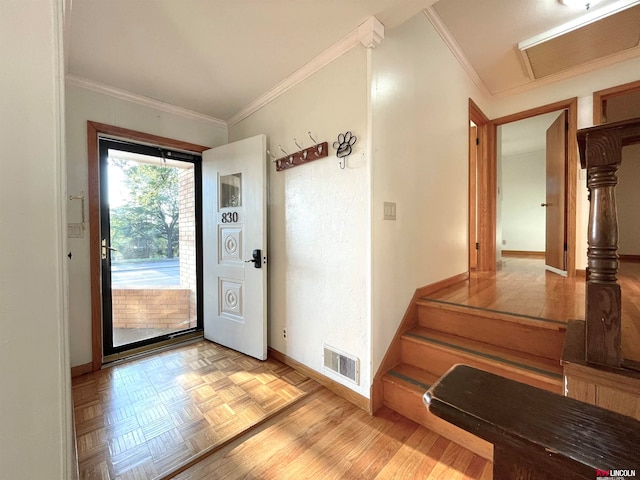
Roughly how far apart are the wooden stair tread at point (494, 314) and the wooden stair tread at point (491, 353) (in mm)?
179

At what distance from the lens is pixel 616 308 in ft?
2.94

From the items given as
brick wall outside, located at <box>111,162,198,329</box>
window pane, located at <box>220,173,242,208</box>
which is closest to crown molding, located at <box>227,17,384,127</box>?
window pane, located at <box>220,173,242,208</box>

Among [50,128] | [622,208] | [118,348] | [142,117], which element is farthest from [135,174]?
[622,208]

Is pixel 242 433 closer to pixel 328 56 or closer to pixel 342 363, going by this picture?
pixel 342 363

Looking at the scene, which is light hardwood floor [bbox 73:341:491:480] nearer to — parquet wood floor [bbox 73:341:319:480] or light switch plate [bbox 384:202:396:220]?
parquet wood floor [bbox 73:341:319:480]

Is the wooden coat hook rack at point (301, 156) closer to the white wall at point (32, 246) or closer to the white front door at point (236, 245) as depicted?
the white front door at point (236, 245)

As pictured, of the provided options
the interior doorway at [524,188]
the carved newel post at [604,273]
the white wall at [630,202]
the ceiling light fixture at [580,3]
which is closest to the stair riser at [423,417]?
the carved newel post at [604,273]

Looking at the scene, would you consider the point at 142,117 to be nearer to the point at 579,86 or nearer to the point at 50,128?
the point at 50,128

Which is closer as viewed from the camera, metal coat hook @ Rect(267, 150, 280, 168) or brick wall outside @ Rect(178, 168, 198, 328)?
metal coat hook @ Rect(267, 150, 280, 168)

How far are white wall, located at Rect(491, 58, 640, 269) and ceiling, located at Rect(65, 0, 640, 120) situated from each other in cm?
70

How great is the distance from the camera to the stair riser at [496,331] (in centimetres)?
152

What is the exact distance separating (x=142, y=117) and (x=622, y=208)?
6.51 m

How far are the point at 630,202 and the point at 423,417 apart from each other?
5017 mm

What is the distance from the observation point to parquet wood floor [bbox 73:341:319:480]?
1.33 m
